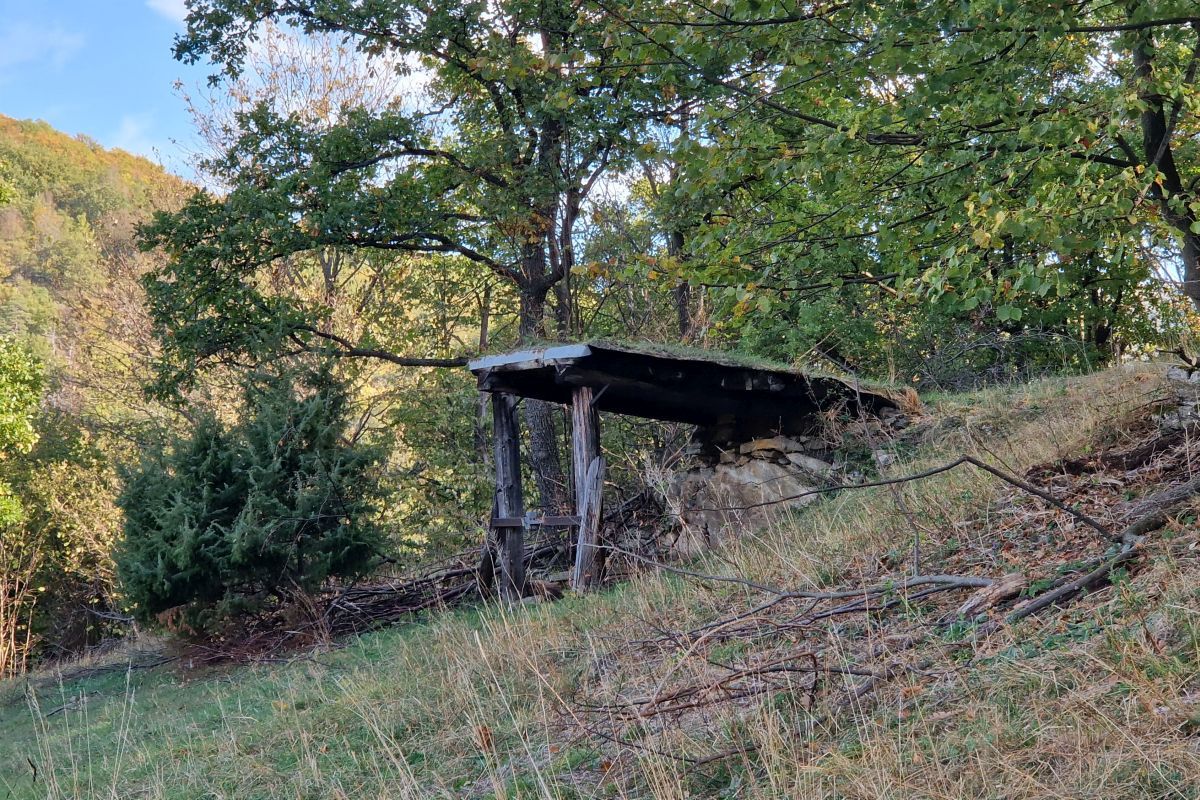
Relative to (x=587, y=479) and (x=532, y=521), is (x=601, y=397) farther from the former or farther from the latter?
(x=532, y=521)

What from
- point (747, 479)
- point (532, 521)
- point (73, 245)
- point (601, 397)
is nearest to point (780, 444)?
point (747, 479)

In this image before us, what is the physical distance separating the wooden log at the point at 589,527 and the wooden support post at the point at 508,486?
992mm

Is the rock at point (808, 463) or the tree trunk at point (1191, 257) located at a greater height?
the tree trunk at point (1191, 257)

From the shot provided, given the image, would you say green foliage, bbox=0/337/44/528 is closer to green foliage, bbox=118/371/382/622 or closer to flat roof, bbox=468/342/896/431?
green foliage, bbox=118/371/382/622

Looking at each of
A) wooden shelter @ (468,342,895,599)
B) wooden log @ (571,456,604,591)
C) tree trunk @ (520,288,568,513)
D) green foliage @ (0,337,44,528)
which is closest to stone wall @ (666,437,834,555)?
wooden shelter @ (468,342,895,599)

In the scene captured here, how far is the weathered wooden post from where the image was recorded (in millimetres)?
8930

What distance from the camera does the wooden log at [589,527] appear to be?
29.2 feet

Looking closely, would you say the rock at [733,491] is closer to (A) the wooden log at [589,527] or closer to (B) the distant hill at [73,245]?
(A) the wooden log at [589,527]

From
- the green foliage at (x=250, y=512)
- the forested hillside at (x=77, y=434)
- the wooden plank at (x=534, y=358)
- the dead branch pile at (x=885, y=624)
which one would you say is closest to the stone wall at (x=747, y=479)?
the wooden plank at (x=534, y=358)

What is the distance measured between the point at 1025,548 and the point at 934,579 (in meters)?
0.83

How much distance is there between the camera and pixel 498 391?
31.7 feet

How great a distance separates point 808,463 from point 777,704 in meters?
6.84

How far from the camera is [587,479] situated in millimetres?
9109

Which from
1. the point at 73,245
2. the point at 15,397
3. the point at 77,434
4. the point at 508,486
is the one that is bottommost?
the point at 508,486
